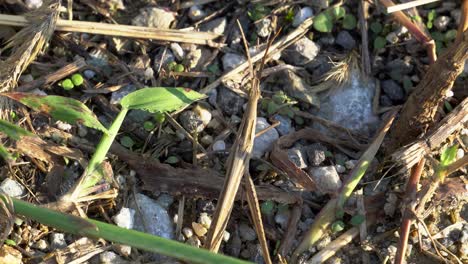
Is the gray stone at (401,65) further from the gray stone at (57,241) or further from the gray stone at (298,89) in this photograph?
the gray stone at (57,241)

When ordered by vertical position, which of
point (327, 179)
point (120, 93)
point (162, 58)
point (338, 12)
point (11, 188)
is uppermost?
point (338, 12)

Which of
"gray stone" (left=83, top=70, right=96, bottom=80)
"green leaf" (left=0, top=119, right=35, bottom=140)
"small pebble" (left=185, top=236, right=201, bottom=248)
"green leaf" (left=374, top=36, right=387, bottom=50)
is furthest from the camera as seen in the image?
"green leaf" (left=374, top=36, right=387, bottom=50)

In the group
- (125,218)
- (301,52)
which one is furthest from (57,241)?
(301,52)

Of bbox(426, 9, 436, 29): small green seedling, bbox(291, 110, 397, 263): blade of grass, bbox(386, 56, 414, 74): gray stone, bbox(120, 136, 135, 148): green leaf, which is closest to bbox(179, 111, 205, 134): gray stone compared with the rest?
bbox(120, 136, 135, 148): green leaf

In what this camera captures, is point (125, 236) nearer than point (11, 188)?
Yes

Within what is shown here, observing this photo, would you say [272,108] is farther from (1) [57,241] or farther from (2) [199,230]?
(1) [57,241]

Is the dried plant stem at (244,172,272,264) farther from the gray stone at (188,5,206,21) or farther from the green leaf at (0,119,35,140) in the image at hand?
the gray stone at (188,5,206,21)

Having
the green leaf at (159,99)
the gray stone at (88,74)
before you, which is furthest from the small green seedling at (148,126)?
the gray stone at (88,74)
